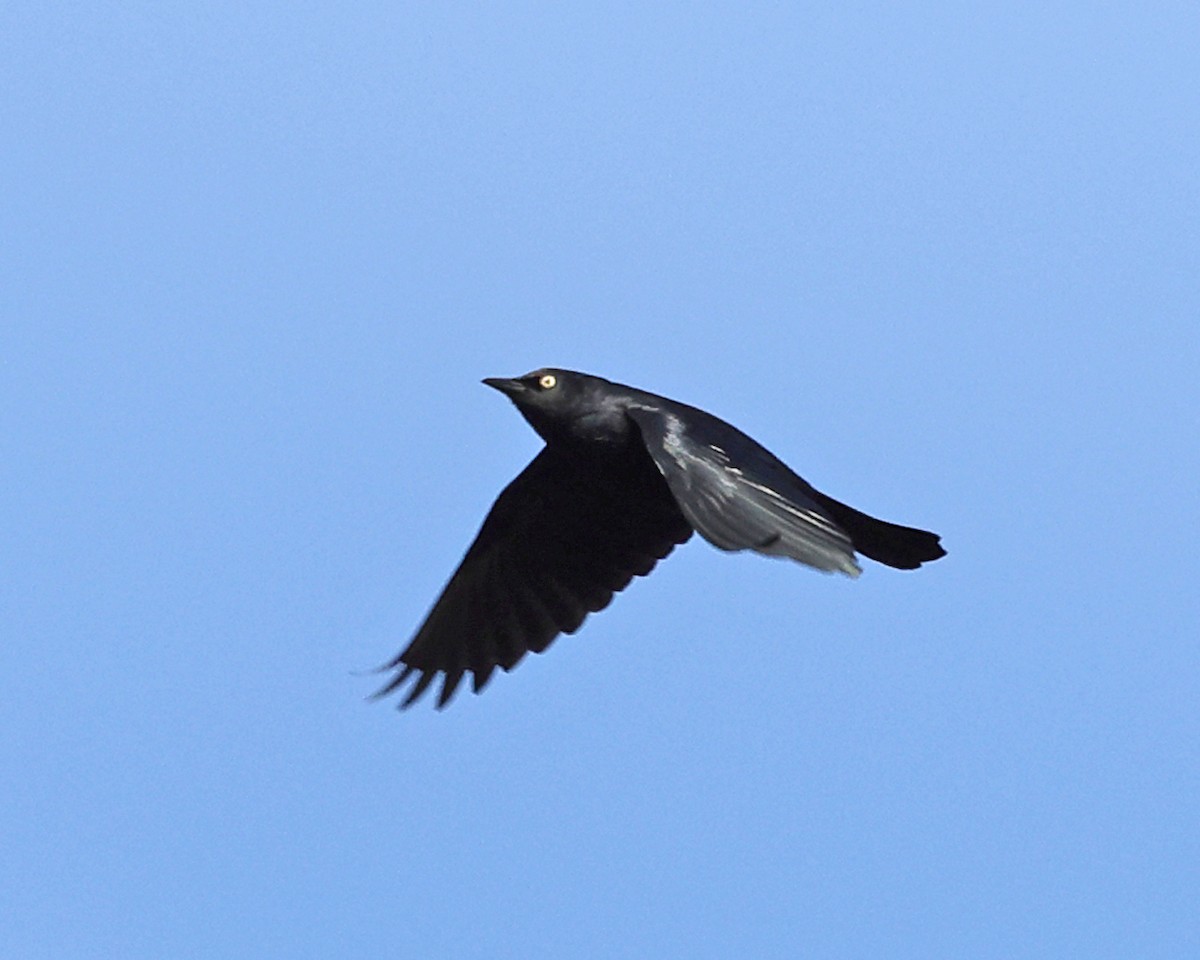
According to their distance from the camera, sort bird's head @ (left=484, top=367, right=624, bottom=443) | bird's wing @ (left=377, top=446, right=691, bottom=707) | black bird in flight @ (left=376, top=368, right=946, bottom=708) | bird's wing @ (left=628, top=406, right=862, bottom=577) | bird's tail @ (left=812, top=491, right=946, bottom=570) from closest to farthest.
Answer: bird's wing @ (left=628, top=406, right=862, bottom=577) → black bird in flight @ (left=376, top=368, right=946, bottom=708) → bird's head @ (left=484, top=367, right=624, bottom=443) → bird's tail @ (left=812, top=491, right=946, bottom=570) → bird's wing @ (left=377, top=446, right=691, bottom=707)

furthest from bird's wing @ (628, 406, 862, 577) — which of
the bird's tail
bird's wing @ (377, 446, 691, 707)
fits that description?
bird's wing @ (377, 446, 691, 707)

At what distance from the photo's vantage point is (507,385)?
30.6 feet

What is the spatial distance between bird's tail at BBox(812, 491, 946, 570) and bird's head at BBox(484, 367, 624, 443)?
1277 millimetres

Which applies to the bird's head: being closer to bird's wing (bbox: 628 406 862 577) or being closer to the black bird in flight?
the black bird in flight

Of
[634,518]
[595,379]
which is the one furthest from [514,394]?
[634,518]

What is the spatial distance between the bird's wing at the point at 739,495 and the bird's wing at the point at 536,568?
0.85m

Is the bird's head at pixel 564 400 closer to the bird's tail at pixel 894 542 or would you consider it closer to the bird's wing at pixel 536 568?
the bird's wing at pixel 536 568

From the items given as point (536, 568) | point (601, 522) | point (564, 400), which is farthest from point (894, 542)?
point (536, 568)

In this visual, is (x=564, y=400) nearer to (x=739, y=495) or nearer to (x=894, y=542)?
(x=739, y=495)

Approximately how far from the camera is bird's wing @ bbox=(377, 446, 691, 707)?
10.0 metres

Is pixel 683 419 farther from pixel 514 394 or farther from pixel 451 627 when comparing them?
pixel 451 627

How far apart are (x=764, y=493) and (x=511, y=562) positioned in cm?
246

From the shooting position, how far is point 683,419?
8984 mm

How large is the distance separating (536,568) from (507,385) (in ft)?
4.62
